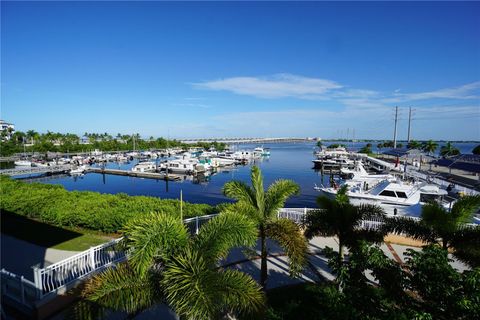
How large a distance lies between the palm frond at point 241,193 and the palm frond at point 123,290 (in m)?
3.99

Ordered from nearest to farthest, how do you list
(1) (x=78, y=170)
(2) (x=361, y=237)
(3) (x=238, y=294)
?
(3) (x=238, y=294), (2) (x=361, y=237), (1) (x=78, y=170)

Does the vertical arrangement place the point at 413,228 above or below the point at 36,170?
above

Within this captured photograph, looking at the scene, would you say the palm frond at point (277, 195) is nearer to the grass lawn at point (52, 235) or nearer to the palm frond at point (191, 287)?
the palm frond at point (191, 287)

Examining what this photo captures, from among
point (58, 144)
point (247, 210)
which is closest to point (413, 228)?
point (247, 210)

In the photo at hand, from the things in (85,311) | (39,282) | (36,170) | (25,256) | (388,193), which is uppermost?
(85,311)

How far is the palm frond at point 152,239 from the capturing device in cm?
544

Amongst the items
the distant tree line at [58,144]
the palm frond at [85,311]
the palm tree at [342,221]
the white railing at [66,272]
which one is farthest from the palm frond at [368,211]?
the distant tree line at [58,144]

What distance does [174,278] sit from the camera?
205 inches

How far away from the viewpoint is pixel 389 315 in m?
→ 4.18

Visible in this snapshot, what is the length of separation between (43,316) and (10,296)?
4.45 feet

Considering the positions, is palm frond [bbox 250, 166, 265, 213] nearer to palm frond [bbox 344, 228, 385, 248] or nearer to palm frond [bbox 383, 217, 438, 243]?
palm frond [bbox 344, 228, 385, 248]

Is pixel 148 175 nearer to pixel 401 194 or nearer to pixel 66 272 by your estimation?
pixel 401 194

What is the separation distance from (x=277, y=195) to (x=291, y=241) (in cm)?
172

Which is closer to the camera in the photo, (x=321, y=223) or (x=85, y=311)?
(x=85, y=311)
